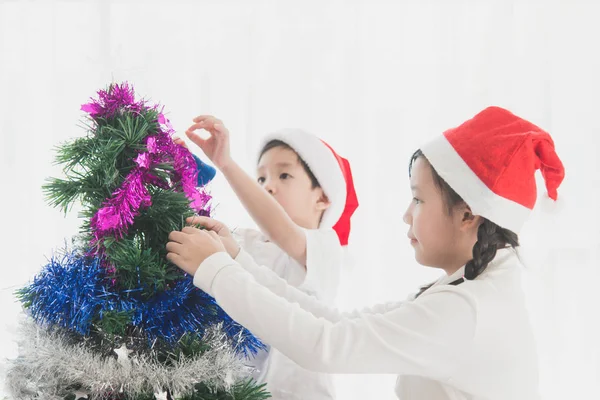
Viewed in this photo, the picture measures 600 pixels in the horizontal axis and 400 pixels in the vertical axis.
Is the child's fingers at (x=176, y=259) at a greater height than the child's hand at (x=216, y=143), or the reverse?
the child's hand at (x=216, y=143)

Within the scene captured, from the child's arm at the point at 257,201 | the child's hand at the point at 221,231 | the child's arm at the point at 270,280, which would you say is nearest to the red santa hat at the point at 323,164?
the child's arm at the point at 257,201

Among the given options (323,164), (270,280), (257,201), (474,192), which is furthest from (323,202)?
(474,192)

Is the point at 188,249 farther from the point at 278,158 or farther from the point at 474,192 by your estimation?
the point at 278,158

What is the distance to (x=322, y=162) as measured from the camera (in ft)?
4.75

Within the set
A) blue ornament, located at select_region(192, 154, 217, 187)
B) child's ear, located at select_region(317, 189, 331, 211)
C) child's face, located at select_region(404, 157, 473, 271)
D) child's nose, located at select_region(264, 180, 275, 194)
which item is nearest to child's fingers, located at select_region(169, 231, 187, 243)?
blue ornament, located at select_region(192, 154, 217, 187)

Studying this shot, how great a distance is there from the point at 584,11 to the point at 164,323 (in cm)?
179

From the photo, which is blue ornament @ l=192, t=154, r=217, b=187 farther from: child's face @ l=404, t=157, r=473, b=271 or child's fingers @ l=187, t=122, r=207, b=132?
child's face @ l=404, t=157, r=473, b=271

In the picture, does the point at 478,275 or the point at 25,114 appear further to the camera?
the point at 25,114

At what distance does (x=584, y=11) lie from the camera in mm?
1979

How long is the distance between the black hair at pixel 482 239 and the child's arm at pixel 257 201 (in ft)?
1.03

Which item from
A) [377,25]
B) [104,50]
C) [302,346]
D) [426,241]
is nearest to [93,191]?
[302,346]

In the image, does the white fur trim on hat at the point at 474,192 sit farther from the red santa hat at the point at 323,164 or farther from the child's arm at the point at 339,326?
the red santa hat at the point at 323,164

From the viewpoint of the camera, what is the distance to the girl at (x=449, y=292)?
0.81 meters

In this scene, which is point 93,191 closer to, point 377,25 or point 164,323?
point 164,323
